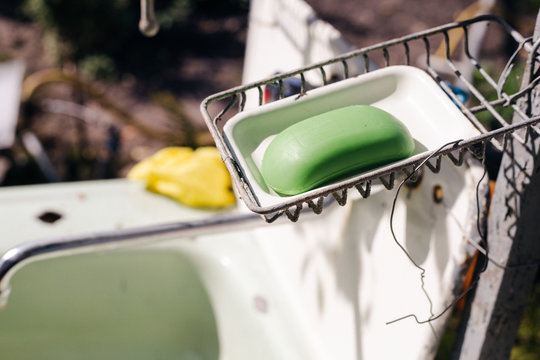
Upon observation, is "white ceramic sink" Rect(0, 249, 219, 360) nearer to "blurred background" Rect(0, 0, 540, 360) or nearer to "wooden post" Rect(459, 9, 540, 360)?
"wooden post" Rect(459, 9, 540, 360)

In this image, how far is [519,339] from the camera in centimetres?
171

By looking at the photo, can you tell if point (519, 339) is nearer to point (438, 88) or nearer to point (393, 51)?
point (438, 88)

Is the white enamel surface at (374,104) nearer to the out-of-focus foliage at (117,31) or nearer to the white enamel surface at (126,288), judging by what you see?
the white enamel surface at (126,288)

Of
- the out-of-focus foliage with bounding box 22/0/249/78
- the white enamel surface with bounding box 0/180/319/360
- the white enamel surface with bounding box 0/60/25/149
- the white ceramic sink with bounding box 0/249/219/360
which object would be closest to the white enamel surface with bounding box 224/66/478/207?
the white enamel surface with bounding box 0/180/319/360

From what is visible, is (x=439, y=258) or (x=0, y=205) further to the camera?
(x=0, y=205)

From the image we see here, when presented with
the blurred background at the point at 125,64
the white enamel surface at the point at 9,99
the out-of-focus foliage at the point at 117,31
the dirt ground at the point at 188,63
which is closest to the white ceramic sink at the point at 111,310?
the blurred background at the point at 125,64

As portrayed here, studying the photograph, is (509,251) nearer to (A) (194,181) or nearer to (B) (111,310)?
(A) (194,181)

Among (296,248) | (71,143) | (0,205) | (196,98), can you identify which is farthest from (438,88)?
(196,98)

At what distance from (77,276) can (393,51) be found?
297cm

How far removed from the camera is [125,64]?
12.1 ft

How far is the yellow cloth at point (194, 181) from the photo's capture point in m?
1.49

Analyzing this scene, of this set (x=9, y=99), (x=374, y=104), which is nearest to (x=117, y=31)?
(x=9, y=99)

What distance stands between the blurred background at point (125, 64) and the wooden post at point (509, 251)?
5.30 feet

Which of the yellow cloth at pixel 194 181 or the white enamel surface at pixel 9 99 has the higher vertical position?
the yellow cloth at pixel 194 181
